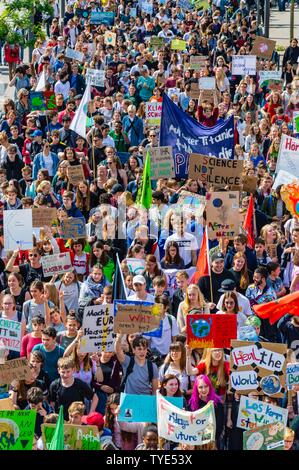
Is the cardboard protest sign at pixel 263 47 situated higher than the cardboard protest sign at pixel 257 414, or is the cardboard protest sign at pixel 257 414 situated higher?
the cardboard protest sign at pixel 263 47

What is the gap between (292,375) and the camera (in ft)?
41.8

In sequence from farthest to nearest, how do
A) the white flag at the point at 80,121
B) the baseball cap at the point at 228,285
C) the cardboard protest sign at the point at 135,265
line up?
the white flag at the point at 80,121, the cardboard protest sign at the point at 135,265, the baseball cap at the point at 228,285

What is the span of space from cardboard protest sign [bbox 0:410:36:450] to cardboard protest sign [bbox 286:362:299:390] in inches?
93.0

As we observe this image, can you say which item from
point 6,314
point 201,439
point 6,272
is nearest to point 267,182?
point 6,272

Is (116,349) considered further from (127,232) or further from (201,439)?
(127,232)

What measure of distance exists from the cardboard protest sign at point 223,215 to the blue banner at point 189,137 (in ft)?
8.85

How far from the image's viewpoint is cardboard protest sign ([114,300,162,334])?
13250 mm

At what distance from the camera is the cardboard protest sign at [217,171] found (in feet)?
57.8

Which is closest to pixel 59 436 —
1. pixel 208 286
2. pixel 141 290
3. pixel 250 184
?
pixel 141 290

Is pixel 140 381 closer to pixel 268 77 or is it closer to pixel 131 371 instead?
pixel 131 371

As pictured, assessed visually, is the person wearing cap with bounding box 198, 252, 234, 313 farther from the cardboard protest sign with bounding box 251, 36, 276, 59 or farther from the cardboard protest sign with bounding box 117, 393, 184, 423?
the cardboard protest sign with bounding box 251, 36, 276, 59

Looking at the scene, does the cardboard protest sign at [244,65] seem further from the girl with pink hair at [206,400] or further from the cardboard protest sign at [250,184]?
the girl with pink hair at [206,400]

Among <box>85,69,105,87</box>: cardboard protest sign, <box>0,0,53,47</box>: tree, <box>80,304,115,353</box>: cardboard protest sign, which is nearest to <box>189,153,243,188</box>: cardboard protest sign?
<box>80,304,115,353</box>: cardboard protest sign

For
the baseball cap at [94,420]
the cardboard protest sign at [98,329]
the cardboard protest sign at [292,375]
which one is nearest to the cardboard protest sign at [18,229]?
the cardboard protest sign at [98,329]
